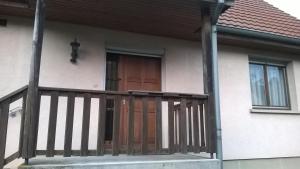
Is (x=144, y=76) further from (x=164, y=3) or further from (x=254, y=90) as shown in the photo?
(x=254, y=90)

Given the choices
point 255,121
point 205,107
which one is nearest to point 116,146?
point 205,107

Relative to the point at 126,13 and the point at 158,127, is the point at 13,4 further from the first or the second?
the point at 158,127

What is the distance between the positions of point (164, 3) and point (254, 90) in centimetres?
364

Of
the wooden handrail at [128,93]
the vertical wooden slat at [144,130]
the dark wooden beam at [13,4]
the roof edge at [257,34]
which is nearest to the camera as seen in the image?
the wooden handrail at [128,93]

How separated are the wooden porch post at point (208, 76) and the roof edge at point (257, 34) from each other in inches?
48.8

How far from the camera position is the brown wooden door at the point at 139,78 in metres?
6.00

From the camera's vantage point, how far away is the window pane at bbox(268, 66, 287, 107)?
7.45 metres

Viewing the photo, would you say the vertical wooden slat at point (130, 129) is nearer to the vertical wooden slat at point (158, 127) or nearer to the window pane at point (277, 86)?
the vertical wooden slat at point (158, 127)

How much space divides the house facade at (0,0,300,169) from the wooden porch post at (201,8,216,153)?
0.04 metres

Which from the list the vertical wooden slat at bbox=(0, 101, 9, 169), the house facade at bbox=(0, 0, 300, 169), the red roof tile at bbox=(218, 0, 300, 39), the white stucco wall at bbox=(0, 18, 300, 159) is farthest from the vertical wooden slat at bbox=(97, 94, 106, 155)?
the red roof tile at bbox=(218, 0, 300, 39)

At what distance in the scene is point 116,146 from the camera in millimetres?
4168

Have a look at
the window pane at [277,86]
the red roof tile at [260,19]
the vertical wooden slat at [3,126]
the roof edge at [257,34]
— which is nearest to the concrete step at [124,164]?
the vertical wooden slat at [3,126]

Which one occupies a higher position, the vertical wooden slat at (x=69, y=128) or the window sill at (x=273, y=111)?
the window sill at (x=273, y=111)

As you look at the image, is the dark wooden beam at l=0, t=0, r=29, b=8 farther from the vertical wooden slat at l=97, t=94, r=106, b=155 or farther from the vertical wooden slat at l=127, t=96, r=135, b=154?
the vertical wooden slat at l=127, t=96, r=135, b=154
